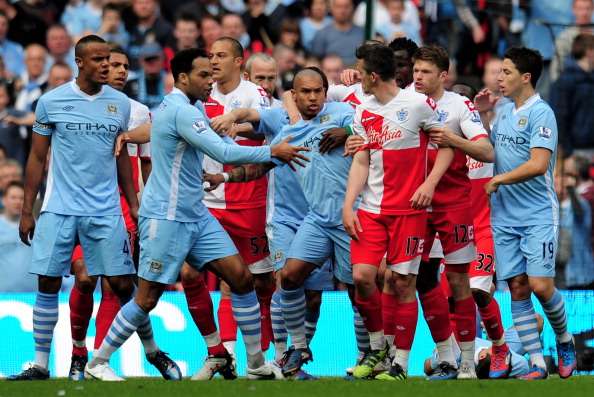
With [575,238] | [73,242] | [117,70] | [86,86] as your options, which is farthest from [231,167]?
[575,238]

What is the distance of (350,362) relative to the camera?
14062 millimetres

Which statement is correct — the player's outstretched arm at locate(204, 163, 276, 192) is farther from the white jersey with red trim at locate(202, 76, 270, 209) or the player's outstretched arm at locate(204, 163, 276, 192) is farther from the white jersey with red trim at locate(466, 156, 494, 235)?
the white jersey with red trim at locate(466, 156, 494, 235)

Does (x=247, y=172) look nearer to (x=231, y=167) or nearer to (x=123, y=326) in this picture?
(x=231, y=167)

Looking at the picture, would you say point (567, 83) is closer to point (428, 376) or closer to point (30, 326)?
point (428, 376)

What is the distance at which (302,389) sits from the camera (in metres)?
9.77

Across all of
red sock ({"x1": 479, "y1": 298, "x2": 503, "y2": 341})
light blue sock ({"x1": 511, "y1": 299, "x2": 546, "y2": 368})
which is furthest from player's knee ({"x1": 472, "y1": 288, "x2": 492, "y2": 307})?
light blue sock ({"x1": 511, "y1": 299, "x2": 546, "y2": 368})

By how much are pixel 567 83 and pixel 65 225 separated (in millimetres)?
7308

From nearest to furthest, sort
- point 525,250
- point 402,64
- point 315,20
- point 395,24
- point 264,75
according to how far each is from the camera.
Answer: point 525,250 → point 402,64 → point 264,75 → point 395,24 → point 315,20

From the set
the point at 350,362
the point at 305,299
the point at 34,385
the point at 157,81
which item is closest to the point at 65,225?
the point at 34,385

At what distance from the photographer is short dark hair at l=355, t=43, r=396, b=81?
10.7 m

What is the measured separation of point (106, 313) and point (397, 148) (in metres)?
2.77

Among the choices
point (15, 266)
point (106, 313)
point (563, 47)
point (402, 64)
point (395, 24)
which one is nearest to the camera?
point (106, 313)

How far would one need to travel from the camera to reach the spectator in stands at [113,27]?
18.2 m

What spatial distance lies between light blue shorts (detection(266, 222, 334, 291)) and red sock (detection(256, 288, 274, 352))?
1.94ft
